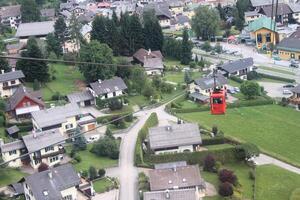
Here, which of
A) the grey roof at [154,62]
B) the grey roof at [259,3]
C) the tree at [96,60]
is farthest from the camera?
the grey roof at [259,3]

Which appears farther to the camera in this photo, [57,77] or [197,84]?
[57,77]

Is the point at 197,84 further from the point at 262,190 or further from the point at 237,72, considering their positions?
the point at 262,190

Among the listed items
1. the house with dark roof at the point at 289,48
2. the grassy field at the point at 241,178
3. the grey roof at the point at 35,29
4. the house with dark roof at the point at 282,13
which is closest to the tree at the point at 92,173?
the grassy field at the point at 241,178

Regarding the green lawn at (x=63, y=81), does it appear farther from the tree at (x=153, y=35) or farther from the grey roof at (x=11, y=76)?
the tree at (x=153, y=35)

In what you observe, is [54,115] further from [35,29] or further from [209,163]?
[35,29]

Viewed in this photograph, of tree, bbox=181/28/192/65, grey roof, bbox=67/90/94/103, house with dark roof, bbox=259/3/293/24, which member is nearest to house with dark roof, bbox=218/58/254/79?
tree, bbox=181/28/192/65

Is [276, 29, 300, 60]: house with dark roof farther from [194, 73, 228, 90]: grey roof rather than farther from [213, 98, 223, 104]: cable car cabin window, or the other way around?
[213, 98, 223, 104]: cable car cabin window

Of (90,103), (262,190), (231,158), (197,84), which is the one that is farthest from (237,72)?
(262,190)
